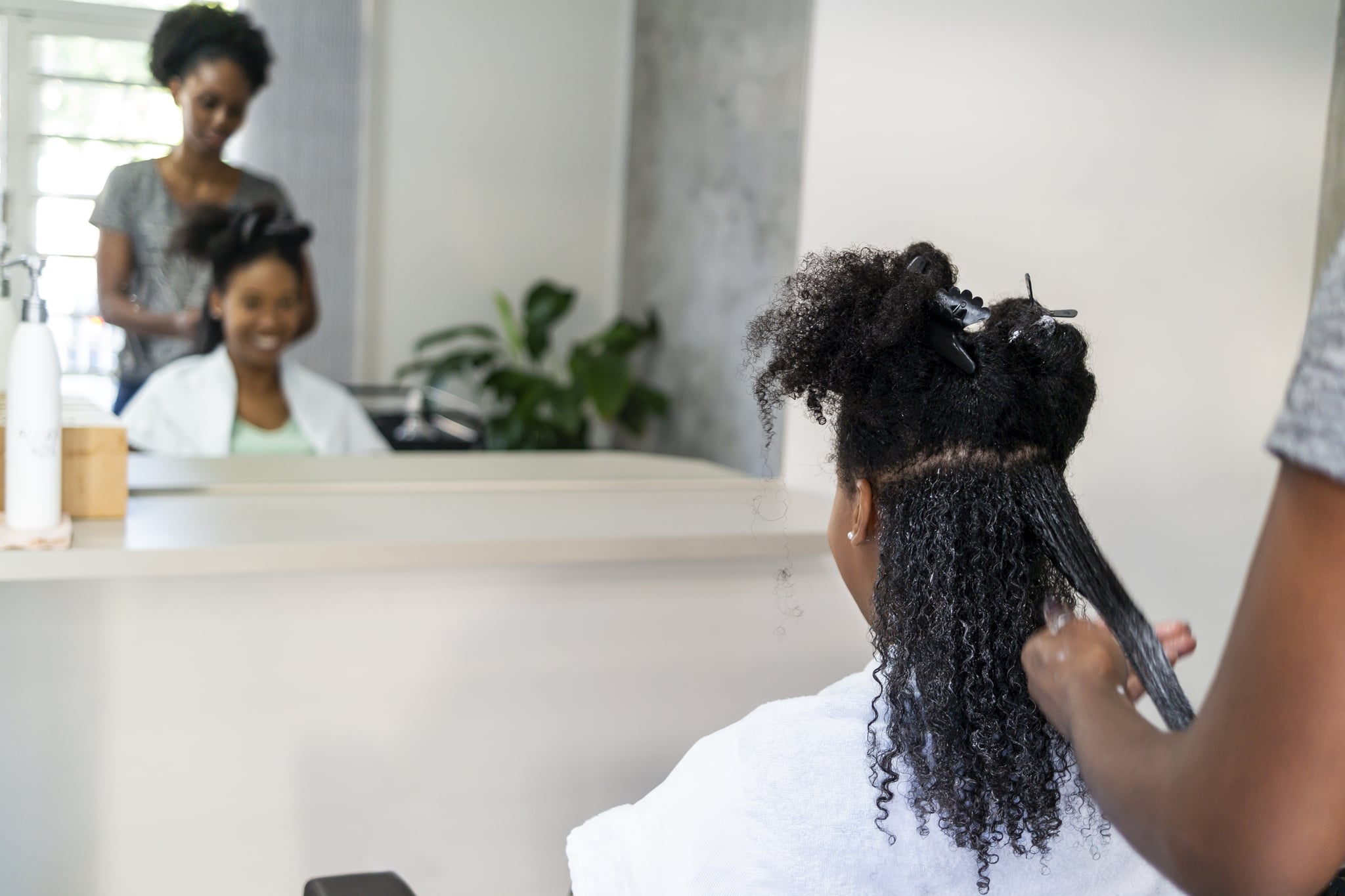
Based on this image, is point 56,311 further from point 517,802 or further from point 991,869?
point 991,869

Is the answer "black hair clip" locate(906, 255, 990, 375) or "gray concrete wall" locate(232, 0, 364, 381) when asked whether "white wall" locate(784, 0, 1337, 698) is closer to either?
"gray concrete wall" locate(232, 0, 364, 381)

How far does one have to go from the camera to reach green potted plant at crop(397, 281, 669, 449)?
2420mm

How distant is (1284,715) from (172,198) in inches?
66.8

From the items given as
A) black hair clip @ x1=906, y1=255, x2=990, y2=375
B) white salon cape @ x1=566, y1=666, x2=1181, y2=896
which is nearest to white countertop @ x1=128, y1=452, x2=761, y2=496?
white salon cape @ x1=566, y1=666, x2=1181, y2=896

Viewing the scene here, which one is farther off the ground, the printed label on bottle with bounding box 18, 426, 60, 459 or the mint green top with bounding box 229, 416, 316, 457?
the printed label on bottle with bounding box 18, 426, 60, 459

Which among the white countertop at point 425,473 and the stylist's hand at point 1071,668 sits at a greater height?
the stylist's hand at point 1071,668

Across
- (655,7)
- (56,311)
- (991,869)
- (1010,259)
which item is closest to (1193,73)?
(1010,259)

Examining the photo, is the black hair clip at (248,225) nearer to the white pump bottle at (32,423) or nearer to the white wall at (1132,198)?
the white pump bottle at (32,423)

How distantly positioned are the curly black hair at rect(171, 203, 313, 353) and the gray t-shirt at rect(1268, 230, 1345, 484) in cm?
169

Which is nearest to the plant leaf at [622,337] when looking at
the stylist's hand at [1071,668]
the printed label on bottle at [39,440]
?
the printed label on bottle at [39,440]

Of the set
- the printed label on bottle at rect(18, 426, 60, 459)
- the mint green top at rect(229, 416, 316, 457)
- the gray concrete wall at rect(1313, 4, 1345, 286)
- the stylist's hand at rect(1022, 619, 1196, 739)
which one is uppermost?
the gray concrete wall at rect(1313, 4, 1345, 286)

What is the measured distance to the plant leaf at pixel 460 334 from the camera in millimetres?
2426

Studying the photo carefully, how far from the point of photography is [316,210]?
91.4 inches

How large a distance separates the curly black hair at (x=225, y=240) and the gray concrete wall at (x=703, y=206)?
781 millimetres
